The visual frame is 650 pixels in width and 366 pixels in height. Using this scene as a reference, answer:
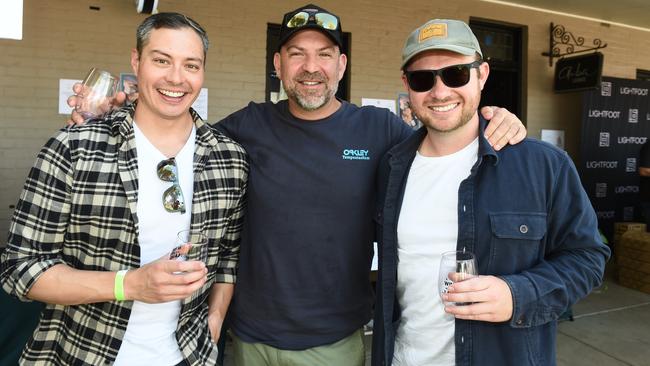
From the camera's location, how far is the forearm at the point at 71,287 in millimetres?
1493

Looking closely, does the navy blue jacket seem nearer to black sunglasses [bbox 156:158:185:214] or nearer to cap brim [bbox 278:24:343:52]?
cap brim [bbox 278:24:343:52]

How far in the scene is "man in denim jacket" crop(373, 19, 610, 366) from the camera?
1541 millimetres

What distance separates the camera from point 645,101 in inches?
316

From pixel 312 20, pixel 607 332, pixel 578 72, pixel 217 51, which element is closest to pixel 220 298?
pixel 312 20

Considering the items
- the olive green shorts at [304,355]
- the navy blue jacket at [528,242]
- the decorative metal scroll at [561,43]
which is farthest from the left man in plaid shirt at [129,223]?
the decorative metal scroll at [561,43]

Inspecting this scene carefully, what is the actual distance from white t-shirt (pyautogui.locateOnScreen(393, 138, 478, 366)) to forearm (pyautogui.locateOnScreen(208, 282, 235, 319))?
2.50 ft

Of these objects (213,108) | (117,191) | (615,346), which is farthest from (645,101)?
(117,191)

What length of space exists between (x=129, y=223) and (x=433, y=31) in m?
1.34

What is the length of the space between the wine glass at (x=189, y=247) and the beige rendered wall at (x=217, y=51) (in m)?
4.35

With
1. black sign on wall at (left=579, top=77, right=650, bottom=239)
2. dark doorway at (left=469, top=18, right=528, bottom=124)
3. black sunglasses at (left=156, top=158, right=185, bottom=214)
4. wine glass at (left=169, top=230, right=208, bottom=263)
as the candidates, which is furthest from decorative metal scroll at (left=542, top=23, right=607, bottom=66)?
wine glass at (left=169, top=230, right=208, bottom=263)

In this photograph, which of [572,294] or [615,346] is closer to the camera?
[572,294]

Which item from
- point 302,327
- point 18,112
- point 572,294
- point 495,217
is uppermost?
point 18,112

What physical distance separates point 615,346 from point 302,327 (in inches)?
153

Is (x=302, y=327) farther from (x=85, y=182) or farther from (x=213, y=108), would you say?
(x=213, y=108)
